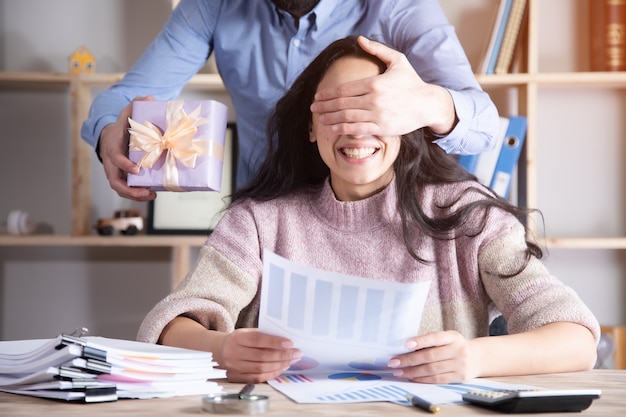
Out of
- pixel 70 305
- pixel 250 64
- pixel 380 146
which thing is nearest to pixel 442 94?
pixel 380 146

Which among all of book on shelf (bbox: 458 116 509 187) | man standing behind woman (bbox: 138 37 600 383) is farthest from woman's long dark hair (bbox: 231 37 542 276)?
book on shelf (bbox: 458 116 509 187)

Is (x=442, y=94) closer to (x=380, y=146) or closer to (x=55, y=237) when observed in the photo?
(x=380, y=146)

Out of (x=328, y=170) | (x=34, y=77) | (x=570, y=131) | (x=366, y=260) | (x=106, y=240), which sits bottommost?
(x=106, y=240)

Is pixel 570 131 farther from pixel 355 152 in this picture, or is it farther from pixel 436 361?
pixel 436 361

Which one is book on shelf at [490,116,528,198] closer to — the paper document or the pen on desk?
the paper document

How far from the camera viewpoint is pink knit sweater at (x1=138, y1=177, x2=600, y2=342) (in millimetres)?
1256

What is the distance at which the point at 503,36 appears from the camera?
2.45 meters

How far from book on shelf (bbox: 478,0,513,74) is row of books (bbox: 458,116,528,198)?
0.56 ft

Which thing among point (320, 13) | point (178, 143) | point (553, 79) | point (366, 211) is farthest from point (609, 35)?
point (178, 143)

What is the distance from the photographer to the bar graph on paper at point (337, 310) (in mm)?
934

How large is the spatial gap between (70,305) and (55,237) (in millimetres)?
359

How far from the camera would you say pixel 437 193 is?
1447mm

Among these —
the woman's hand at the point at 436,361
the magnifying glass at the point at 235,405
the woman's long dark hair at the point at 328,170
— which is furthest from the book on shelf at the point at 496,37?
the magnifying glass at the point at 235,405

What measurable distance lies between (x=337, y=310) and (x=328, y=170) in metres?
0.66
